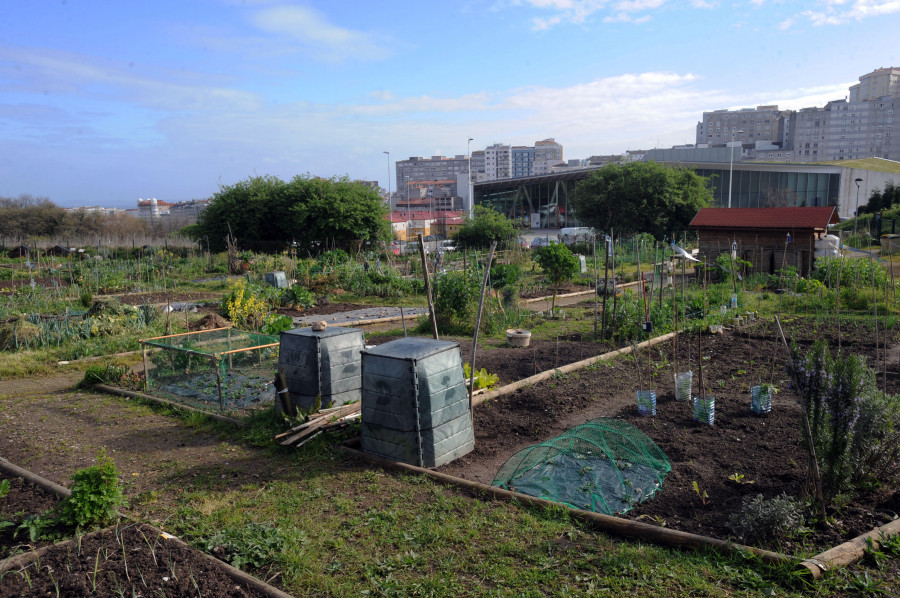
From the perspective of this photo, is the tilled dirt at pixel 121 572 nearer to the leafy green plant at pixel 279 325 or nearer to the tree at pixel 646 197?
the leafy green plant at pixel 279 325

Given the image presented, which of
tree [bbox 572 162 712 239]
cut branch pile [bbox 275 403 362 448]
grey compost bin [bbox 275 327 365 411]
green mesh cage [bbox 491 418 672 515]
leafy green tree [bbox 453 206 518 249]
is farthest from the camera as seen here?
tree [bbox 572 162 712 239]

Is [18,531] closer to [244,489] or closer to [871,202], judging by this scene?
[244,489]

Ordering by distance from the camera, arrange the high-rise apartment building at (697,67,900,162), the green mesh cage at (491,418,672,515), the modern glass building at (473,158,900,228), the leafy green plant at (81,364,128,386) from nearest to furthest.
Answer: the green mesh cage at (491,418,672,515), the leafy green plant at (81,364,128,386), the modern glass building at (473,158,900,228), the high-rise apartment building at (697,67,900,162)

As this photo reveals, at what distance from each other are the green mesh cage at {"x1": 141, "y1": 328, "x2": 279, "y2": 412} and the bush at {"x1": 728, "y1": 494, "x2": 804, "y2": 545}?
5.44m

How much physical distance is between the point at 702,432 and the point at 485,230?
A: 2378cm

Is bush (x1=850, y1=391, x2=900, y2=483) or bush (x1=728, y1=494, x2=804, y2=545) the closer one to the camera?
bush (x1=728, y1=494, x2=804, y2=545)

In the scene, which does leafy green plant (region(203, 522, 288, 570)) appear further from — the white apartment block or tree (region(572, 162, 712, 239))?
the white apartment block

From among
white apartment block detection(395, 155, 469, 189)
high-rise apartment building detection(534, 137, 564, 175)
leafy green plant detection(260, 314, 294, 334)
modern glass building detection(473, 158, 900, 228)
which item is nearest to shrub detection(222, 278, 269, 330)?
leafy green plant detection(260, 314, 294, 334)

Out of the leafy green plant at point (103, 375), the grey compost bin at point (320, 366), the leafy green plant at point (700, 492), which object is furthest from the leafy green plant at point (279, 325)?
the leafy green plant at point (700, 492)

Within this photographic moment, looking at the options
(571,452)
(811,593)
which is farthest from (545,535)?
(811,593)

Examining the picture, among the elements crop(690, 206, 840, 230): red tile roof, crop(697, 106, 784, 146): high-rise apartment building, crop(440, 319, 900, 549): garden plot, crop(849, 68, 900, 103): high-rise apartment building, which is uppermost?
crop(849, 68, 900, 103): high-rise apartment building

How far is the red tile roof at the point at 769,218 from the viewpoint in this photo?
16594 mm

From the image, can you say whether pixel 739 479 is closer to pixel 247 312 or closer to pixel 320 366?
pixel 320 366

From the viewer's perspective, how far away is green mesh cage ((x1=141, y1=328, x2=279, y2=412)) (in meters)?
7.71
